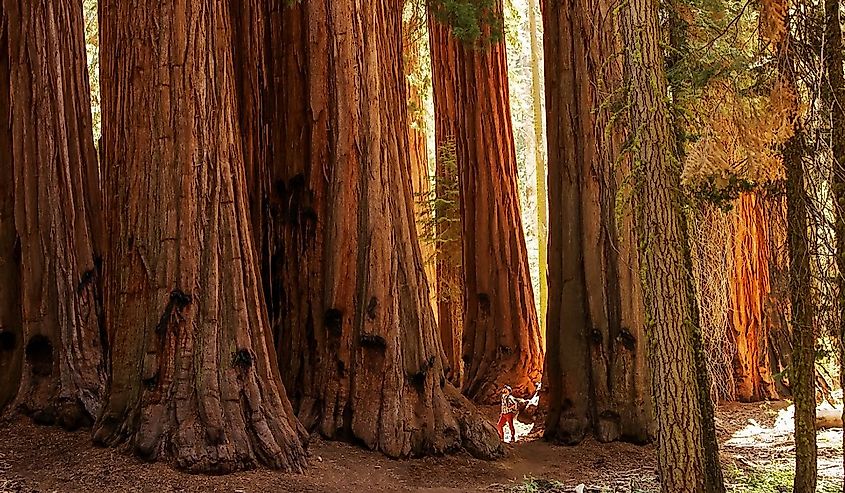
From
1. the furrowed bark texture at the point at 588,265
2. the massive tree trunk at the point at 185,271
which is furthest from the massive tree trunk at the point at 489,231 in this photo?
the massive tree trunk at the point at 185,271

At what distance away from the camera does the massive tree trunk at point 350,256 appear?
8656 mm

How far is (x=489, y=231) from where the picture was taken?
13.6 meters

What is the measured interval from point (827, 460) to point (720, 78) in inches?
193

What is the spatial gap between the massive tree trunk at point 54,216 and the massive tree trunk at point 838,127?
602cm

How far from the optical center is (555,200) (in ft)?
34.1

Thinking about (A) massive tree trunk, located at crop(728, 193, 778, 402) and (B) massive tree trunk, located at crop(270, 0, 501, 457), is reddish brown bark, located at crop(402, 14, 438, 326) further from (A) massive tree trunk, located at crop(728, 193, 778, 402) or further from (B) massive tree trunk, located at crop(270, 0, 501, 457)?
(B) massive tree trunk, located at crop(270, 0, 501, 457)

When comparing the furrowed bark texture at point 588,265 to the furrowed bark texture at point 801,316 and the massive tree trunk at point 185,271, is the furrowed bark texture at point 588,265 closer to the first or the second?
the furrowed bark texture at point 801,316

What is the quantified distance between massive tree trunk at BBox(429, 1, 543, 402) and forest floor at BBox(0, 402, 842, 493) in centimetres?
288

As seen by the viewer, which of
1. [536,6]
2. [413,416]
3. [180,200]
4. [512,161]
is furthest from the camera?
[536,6]

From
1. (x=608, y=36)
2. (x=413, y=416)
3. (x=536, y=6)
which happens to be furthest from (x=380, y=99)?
(x=536, y=6)

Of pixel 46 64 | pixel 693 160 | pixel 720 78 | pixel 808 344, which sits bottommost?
pixel 808 344

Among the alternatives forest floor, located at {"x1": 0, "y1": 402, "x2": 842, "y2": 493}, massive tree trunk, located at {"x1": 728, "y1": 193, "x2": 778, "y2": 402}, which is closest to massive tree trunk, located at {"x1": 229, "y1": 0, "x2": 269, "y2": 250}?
forest floor, located at {"x1": 0, "y1": 402, "x2": 842, "y2": 493}

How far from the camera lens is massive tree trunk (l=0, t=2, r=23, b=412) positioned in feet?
27.9

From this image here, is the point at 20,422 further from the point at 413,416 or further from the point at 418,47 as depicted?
the point at 418,47
